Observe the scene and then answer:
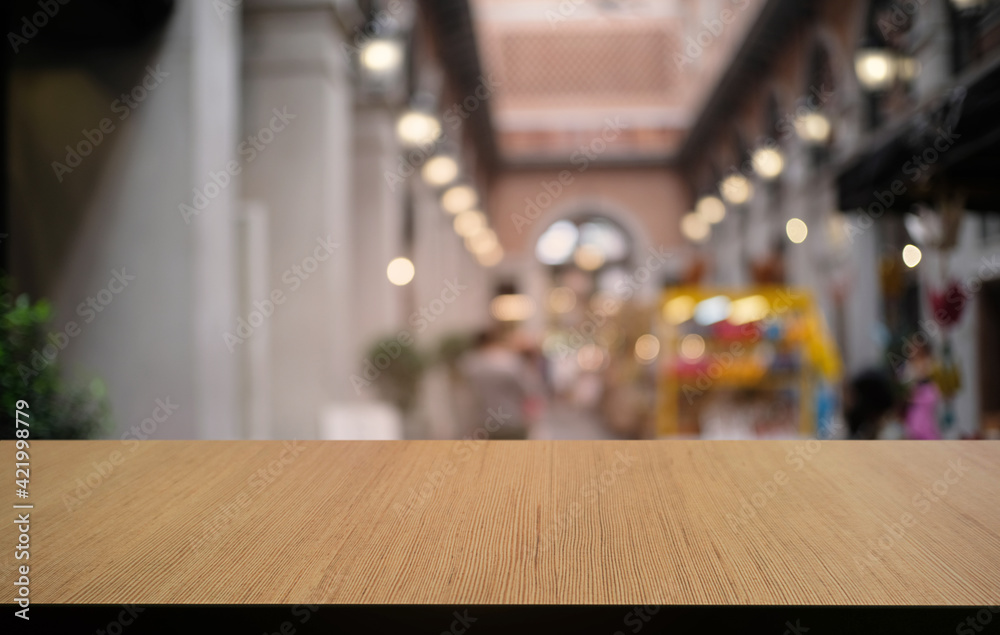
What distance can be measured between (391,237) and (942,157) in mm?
→ 6317

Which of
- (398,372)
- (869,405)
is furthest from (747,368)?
(398,372)

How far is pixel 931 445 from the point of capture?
137 cm

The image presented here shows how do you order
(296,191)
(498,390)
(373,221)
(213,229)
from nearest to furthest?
(213,229), (296,191), (498,390), (373,221)

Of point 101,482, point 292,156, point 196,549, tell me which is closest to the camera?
point 196,549

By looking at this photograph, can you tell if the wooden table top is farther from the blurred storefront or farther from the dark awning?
the blurred storefront

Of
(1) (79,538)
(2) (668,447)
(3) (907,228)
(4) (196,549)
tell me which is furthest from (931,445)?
(3) (907,228)

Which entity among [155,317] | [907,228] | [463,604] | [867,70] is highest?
[867,70]

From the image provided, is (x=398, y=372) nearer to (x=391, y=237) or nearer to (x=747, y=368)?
(x=391, y=237)

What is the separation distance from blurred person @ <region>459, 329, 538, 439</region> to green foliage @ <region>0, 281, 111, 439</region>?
14.2 ft

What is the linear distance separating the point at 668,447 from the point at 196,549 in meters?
0.71

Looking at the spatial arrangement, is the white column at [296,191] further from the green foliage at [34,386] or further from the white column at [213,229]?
the green foliage at [34,386]

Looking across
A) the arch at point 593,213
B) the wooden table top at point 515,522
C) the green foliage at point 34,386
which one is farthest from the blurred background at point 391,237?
the arch at point 593,213

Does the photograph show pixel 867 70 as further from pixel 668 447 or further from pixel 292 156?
pixel 668 447

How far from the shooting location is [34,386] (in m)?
3.05
